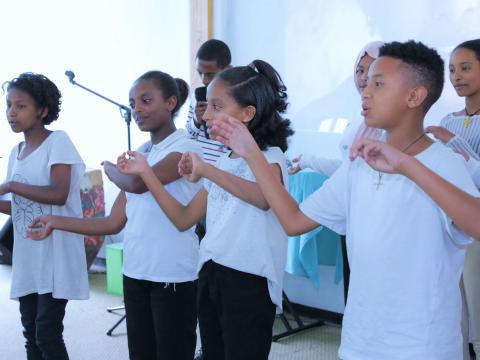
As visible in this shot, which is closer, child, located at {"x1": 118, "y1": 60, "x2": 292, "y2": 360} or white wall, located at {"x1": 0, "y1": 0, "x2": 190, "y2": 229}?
child, located at {"x1": 118, "y1": 60, "x2": 292, "y2": 360}

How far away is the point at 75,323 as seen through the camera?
3613 mm

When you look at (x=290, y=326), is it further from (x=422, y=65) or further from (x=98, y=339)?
(x=422, y=65)

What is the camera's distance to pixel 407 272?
125cm

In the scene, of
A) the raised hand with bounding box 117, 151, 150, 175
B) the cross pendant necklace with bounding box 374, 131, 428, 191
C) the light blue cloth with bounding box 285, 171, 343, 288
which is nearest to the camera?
the cross pendant necklace with bounding box 374, 131, 428, 191

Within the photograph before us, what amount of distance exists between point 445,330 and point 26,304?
165 cm

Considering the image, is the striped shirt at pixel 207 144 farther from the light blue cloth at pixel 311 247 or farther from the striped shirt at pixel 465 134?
the striped shirt at pixel 465 134

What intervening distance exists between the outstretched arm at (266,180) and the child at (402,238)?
12 centimetres

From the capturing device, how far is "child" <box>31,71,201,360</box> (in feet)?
6.36

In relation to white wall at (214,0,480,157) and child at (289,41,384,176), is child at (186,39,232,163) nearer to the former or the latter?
child at (289,41,384,176)

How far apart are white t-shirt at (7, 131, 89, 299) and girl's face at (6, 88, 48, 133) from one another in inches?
4.1

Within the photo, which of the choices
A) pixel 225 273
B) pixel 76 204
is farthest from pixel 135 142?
pixel 225 273

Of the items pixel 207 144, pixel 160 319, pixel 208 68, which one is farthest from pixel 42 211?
pixel 208 68

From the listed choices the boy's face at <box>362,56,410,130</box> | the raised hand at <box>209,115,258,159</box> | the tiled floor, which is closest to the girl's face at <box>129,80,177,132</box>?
the raised hand at <box>209,115,258,159</box>

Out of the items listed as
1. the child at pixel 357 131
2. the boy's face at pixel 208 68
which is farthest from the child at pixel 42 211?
the child at pixel 357 131
